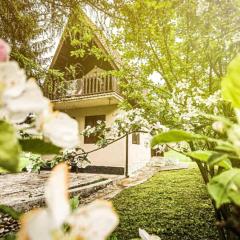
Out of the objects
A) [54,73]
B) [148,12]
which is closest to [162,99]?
[148,12]

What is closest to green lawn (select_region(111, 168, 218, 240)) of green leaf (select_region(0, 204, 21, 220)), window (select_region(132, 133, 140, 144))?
green leaf (select_region(0, 204, 21, 220))

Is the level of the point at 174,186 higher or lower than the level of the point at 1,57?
lower

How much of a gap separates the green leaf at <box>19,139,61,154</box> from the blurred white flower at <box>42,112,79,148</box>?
0.06 meters

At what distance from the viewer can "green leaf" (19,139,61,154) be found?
22.0 inches

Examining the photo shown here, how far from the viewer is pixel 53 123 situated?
50 centimetres

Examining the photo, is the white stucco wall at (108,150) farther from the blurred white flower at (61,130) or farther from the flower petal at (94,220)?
the flower petal at (94,220)

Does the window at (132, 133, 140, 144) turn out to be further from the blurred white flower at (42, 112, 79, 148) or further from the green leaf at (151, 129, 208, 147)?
the blurred white flower at (42, 112, 79, 148)

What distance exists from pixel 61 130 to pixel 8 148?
75 mm

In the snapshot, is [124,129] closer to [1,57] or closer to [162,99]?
[162,99]

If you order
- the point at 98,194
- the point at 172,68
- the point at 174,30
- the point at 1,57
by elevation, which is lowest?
the point at 98,194

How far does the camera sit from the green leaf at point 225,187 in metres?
0.54

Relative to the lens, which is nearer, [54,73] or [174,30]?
[174,30]

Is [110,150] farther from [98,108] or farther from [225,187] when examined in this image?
[225,187]

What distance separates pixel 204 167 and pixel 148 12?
225cm
